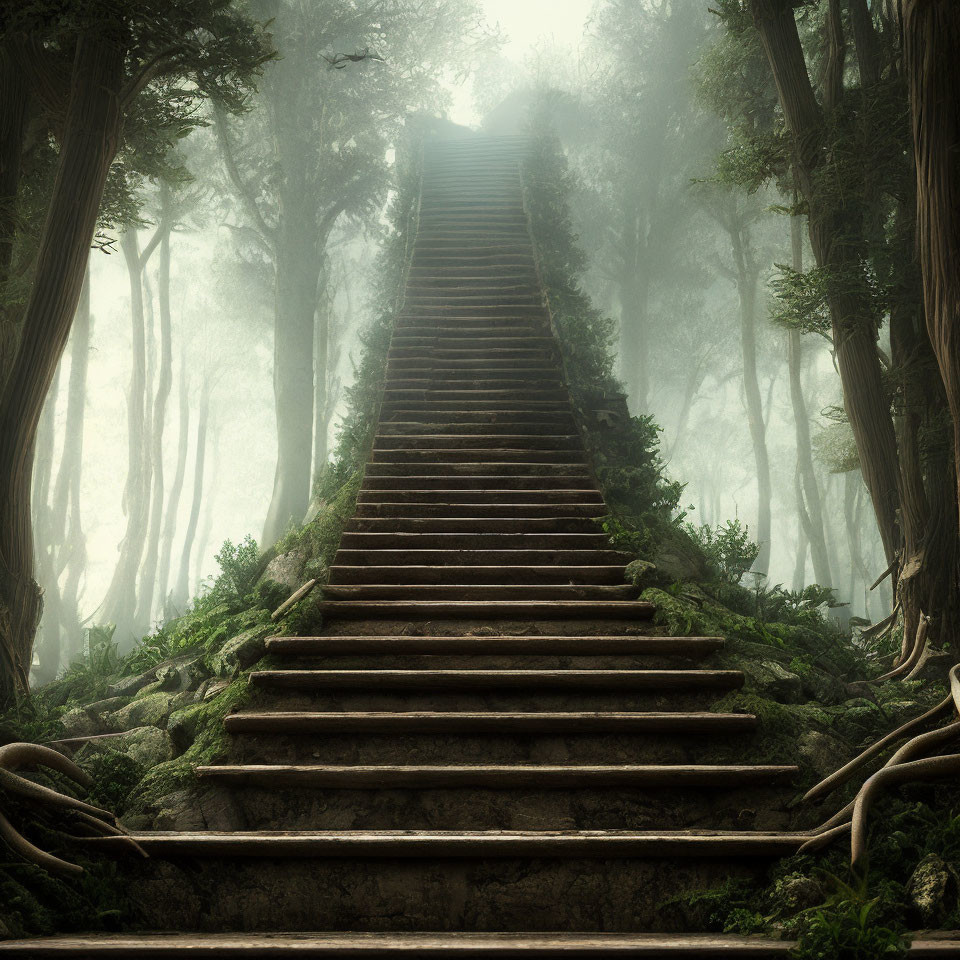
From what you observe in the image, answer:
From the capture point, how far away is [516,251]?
44.3ft

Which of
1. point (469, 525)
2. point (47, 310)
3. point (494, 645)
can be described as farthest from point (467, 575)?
point (47, 310)

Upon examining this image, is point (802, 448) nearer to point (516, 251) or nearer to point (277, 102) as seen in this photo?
point (516, 251)

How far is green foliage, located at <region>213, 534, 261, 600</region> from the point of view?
8.20m

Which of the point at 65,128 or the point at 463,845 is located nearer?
the point at 463,845

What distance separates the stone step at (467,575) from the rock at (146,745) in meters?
1.89

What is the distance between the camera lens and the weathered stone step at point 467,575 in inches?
252

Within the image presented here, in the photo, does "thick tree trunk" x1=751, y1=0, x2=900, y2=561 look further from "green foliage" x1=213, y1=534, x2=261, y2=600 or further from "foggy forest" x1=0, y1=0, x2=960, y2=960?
"green foliage" x1=213, y1=534, x2=261, y2=600

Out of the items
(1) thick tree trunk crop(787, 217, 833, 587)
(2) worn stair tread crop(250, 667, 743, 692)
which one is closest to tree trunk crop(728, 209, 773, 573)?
(1) thick tree trunk crop(787, 217, 833, 587)

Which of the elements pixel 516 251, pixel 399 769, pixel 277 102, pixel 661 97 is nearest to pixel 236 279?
pixel 277 102

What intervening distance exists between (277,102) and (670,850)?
1674 centimetres

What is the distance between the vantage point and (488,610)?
5.71 m

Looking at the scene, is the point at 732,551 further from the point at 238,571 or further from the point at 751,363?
the point at 751,363

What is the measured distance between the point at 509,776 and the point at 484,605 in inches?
74.8

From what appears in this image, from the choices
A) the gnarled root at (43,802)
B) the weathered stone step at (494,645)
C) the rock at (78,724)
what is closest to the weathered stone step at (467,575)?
the weathered stone step at (494,645)
